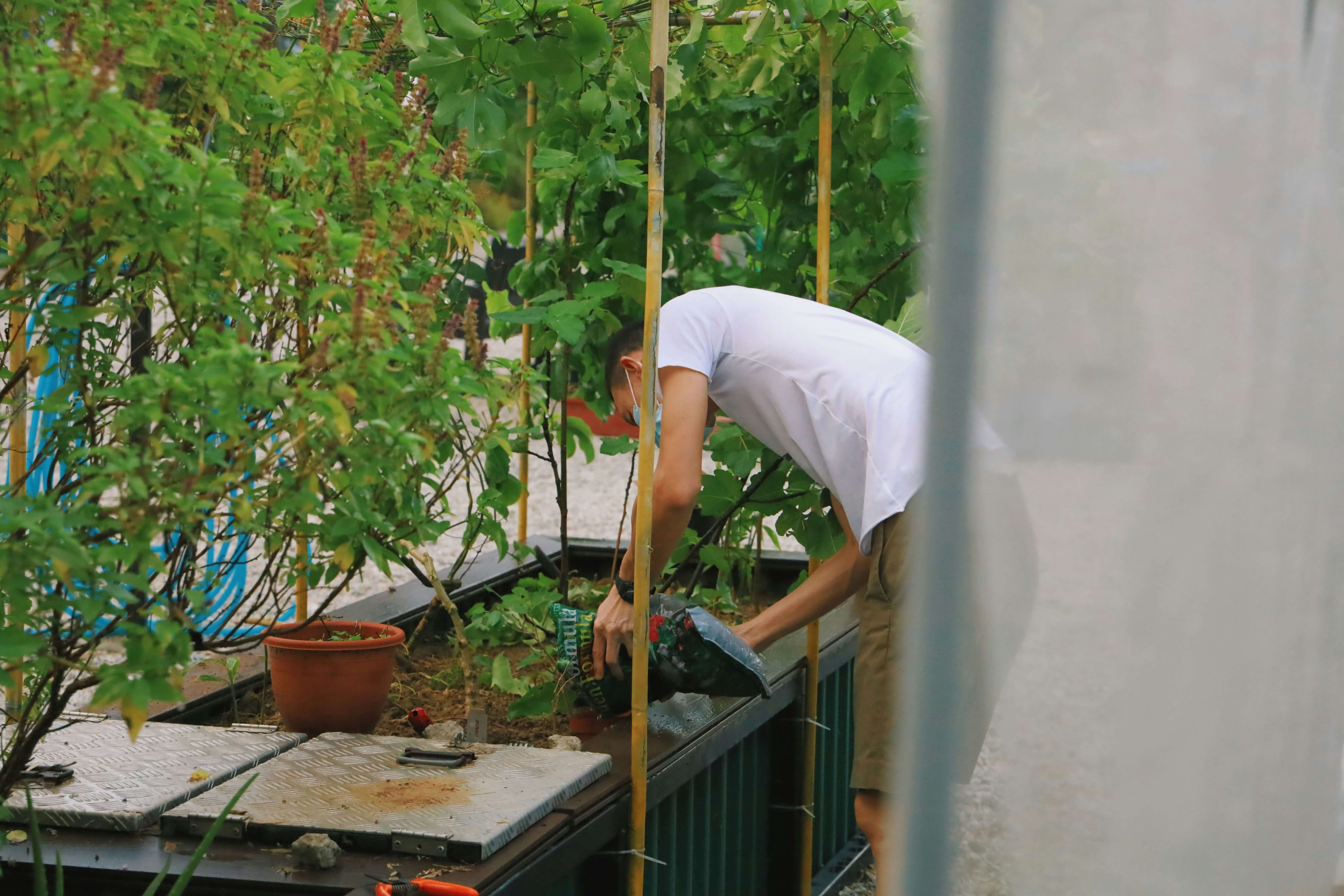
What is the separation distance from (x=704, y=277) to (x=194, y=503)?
3.32m

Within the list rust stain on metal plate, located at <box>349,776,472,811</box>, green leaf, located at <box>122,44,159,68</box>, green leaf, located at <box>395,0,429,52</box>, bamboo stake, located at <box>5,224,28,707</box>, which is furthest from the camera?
green leaf, located at <box>395,0,429,52</box>

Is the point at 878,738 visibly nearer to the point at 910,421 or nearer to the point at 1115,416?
the point at 910,421

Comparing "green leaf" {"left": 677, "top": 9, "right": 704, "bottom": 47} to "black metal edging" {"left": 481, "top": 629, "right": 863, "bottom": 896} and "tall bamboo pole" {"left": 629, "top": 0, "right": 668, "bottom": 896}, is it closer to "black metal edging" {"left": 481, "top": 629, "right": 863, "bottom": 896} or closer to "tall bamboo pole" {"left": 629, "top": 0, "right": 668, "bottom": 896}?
"tall bamboo pole" {"left": 629, "top": 0, "right": 668, "bottom": 896}

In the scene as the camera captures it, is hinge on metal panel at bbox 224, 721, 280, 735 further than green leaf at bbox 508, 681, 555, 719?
No

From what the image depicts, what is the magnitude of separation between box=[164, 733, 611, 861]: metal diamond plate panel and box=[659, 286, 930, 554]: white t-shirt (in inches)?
29.0

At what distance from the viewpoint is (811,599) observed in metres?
2.80

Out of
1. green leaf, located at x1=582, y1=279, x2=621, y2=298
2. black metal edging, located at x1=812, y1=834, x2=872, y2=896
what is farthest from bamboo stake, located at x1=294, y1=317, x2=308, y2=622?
black metal edging, located at x1=812, y1=834, x2=872, y2=896

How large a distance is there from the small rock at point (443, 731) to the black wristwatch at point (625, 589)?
506mm

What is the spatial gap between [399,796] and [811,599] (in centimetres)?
102

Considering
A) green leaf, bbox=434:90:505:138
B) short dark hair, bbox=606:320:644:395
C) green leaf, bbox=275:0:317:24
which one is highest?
green leaf, bbox=275:0:317:24

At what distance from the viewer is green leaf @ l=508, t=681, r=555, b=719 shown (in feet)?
9.72

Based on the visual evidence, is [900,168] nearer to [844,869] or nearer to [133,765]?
[844,869]

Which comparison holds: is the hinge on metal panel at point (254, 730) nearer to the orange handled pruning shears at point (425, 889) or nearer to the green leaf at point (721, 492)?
the orange handled pruning shears at point (425, 889)

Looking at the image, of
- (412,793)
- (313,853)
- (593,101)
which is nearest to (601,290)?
(593,101)
